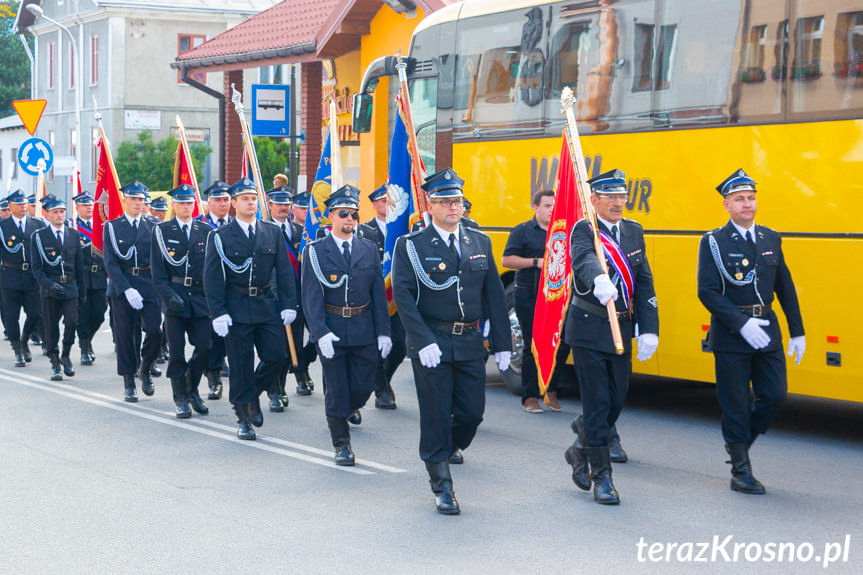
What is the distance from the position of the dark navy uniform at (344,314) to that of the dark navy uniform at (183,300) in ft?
7.72

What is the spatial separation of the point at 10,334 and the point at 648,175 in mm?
8389

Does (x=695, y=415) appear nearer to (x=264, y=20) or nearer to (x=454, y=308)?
(x=454, y=308)

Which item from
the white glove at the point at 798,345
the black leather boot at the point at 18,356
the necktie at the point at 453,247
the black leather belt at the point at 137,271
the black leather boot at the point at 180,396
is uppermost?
the necktie at the point at 453,247

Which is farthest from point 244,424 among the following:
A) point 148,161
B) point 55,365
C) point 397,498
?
point 148,161

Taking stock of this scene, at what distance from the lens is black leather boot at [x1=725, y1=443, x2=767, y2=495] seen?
7.76 metres

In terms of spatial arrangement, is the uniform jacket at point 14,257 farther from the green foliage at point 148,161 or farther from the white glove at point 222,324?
the green foliage at point 148,161

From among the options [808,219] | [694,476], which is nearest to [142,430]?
[694,476]

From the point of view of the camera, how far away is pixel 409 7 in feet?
69.7

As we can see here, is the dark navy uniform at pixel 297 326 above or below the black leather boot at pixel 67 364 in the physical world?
above

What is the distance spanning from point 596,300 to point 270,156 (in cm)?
3025

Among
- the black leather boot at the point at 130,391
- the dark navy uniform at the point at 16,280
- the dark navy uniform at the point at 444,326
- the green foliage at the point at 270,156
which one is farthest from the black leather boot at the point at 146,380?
the green foliage at the point at 270,156

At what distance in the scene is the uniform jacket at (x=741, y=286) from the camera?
310 inches

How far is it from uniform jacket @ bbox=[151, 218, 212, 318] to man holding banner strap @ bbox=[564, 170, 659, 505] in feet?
14.0

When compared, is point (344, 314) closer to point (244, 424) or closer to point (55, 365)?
point (244, 424)
